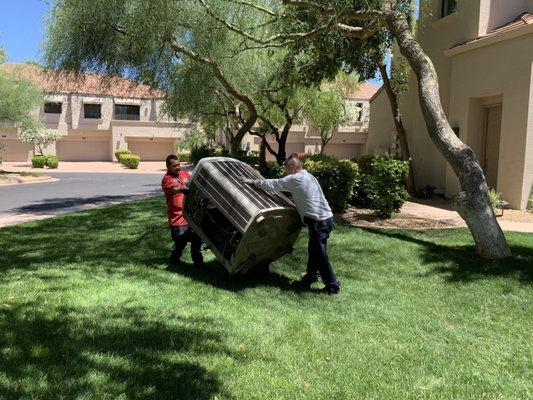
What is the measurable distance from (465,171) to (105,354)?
19.4 ft

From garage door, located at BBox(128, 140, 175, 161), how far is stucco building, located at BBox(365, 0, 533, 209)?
3766 cm

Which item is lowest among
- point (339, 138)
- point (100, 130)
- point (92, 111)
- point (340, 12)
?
point (100, 130)

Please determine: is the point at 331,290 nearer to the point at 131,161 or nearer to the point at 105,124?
the point at 131,161

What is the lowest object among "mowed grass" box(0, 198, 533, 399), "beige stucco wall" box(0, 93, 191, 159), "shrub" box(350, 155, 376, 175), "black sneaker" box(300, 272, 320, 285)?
"mowed grass" box(0, 198, 533, 399)

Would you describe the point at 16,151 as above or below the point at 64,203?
above

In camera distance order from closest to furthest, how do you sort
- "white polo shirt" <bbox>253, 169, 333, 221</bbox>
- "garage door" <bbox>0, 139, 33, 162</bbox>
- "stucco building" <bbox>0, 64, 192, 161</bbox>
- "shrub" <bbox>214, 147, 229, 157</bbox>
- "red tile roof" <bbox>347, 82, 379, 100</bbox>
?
1. "white polo shirt" <bbox>253, 169, 333, 221</bbox>
2. "shrub" <bbox>214, 147, 229, 157</bbox>
3. "garage door" <bbox>0, 139, 33, 162</bbox>
4. "stucco building" <bbox>0, 64, 192, 161</bbox>
5. "red tile roof" <bbox>347, 82, 379, 100</bbox>

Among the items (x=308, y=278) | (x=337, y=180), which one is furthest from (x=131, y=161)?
(x=308, y=278)

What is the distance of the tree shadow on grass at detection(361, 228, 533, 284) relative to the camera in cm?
668

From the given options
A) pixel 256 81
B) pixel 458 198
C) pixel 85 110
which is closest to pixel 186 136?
pixel 85 110

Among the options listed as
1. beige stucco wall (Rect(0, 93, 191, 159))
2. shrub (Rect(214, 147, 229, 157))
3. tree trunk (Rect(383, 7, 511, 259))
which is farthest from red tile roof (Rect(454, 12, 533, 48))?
beige stucco wall (Rect(0, 93, 191, 159))

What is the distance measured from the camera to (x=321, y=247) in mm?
5727

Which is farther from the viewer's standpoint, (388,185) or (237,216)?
(388,185)

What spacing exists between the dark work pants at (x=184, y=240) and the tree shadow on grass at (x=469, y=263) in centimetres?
319

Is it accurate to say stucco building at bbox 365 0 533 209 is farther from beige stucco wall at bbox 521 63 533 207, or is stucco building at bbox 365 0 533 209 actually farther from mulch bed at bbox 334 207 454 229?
mulch bed at bbox 334 207 454 229
